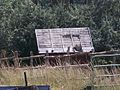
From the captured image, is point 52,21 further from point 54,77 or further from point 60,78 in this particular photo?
point 60,78

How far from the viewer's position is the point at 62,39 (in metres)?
25.2

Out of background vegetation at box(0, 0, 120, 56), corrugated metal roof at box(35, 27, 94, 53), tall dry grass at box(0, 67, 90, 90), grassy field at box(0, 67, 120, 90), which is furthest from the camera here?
background vegetation at box(0, 0, 120, 56)

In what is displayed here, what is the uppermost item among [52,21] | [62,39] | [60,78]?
[52,21]

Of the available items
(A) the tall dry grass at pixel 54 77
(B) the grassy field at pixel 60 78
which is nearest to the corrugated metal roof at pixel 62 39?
(B) the grassy field at pixel 60 78

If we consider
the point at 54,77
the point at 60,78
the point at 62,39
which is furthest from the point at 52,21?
the point at 60,78

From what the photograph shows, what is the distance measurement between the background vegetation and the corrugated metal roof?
1124 mm

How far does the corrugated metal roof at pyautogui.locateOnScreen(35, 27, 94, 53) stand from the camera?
2436 cm

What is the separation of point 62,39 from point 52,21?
2354mm

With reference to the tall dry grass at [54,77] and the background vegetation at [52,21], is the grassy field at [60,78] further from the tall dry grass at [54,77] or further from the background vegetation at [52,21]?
the background vegetation at [52,21]

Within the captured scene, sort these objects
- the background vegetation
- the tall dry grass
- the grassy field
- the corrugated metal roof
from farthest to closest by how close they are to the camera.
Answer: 1. the background vegetation
2. the corrugated metal roof
3. the tall dry grass
4. the grassy field

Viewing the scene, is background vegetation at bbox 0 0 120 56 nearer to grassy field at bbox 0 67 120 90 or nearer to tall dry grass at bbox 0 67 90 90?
grassy field at bbox 0 67 120 90

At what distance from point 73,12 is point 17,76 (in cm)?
1317

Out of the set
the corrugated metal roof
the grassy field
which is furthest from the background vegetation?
the grassy field

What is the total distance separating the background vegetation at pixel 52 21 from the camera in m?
26.2
